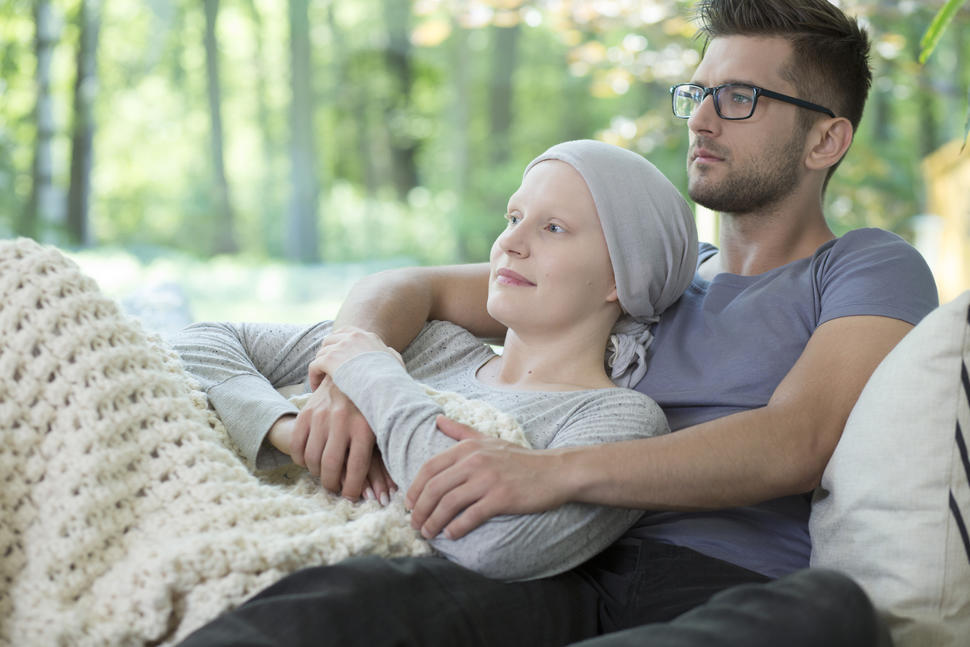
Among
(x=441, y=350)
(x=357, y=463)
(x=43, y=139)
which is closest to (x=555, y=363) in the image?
(x=441, y=350)

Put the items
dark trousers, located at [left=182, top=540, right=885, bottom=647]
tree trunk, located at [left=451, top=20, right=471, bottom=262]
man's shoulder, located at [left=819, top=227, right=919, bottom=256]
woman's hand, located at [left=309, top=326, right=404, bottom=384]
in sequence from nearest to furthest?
dark trousers, located at [left=182, top=540, right=885, bottom=647], woman's hand, located at [left=309, top=326, right=404, bottom=384], man's shoulder, located at [left=819, top=227, right=919, bottom=256], tree trunk, located at [left=451, top=20, right=471, bottom=262]

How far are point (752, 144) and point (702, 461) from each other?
76 centimetres

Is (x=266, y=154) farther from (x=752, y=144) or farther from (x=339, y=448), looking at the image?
(x=339, y=448)

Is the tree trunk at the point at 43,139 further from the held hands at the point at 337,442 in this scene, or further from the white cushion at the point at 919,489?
the white cushion at the point at 919,489

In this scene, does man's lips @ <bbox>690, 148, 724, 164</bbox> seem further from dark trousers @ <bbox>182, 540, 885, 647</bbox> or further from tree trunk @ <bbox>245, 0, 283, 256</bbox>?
tree trunk @ <bbox>245, 0, 283, 256</bbox>

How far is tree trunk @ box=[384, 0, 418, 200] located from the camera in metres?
6.92

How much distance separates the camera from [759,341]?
1.55 metres

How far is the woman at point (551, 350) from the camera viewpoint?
1.33 meters

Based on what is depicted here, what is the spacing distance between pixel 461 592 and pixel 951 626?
0.63 metres

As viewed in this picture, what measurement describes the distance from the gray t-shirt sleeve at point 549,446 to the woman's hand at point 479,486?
3 cm

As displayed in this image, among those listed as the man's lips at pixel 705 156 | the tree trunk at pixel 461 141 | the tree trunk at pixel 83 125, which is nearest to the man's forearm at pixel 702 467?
the man's lips at pixel 705 156

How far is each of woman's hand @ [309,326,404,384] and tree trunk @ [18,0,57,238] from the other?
18.2 feet

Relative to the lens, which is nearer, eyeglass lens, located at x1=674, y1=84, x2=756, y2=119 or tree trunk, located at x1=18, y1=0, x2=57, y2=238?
eyeglass lens, located at x1=674, y1=84, x2=756, y2=119

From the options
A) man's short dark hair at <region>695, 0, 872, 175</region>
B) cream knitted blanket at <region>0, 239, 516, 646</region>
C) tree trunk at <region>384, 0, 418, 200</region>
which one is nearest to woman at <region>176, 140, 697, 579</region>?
cream knitted blanket at <region>0, 239, 516, 646</region>
